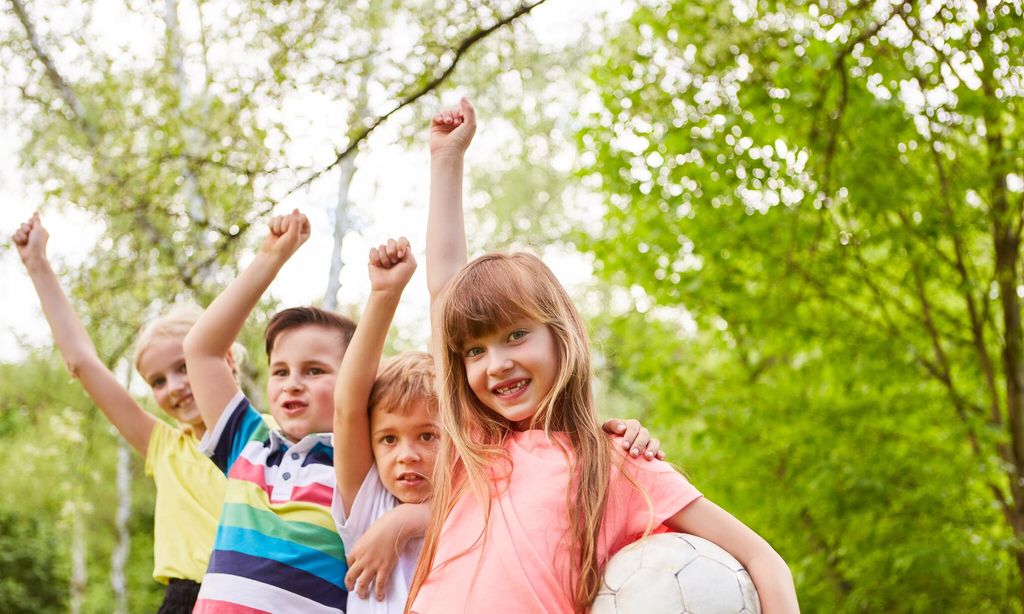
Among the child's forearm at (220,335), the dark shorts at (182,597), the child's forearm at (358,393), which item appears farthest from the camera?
the dark shorts at (182,597)

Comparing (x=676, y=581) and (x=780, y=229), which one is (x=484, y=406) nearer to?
(x=676, y=581)

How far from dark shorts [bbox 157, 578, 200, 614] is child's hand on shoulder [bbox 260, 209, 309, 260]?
1.34m

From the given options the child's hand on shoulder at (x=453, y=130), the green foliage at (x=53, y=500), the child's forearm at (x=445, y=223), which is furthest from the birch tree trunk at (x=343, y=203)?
the green foliage at (x=53, y=500)

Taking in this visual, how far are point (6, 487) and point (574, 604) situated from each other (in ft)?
69.3

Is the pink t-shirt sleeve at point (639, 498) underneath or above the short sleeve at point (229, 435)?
underneath

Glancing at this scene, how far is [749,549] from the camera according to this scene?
7.27ft

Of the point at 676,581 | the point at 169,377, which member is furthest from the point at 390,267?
the point at 169,377

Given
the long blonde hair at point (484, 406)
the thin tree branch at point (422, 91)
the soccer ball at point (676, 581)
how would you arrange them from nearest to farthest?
the soccer ball at point (676, 581)
the long blonde hair at point (484, 406)
the thin tree branch at point (422, 91)

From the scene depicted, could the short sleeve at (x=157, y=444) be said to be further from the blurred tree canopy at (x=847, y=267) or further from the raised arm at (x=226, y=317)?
the blurred tree canopy at (x=847, y=267)

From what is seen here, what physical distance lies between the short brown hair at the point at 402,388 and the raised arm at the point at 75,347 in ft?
4.76

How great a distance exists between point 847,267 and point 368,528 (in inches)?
216

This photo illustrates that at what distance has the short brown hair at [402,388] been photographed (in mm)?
2710

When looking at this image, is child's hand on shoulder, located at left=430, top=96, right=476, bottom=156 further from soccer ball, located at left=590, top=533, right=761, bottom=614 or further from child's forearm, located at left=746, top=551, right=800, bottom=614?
child's forearm, located at left=746, top=551, right=800, bottom=614

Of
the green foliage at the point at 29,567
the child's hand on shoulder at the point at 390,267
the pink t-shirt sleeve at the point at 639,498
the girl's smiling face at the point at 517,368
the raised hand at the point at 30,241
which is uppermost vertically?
the green foliage at the point at 29,567
